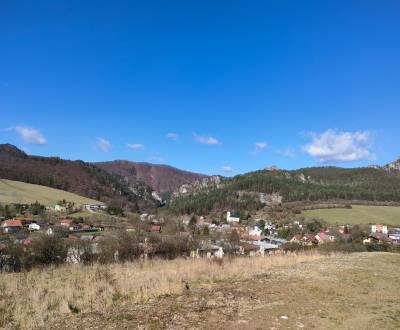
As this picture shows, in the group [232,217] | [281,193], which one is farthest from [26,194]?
[281,193]

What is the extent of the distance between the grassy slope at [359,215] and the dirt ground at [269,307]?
301 feet

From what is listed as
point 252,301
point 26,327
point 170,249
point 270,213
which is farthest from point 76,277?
point 270,213

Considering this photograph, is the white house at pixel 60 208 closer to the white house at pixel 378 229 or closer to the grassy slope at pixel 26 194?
the grassy slope at pixel 26 194

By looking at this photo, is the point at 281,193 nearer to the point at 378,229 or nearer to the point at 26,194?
the point at 378,229

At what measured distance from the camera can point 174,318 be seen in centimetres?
664

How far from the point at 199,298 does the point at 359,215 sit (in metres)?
106

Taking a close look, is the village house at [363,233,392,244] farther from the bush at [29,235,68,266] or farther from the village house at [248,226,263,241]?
the bush at [29,235,68,266]

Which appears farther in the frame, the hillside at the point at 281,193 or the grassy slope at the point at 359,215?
the hillside at the point at 281,193

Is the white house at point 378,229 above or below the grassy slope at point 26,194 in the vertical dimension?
below

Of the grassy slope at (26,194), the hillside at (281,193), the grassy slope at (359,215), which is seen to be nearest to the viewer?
the grassy slope at (359,215)

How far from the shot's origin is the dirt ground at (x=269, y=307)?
6.46 metres

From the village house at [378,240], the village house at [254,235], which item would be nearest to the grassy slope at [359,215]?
the village house at [254,235]

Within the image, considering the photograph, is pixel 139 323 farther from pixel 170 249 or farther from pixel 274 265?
pixel 170 249

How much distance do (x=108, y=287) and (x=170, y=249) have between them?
1790 centimetres
